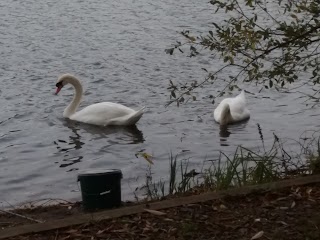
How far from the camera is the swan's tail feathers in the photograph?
11654mm

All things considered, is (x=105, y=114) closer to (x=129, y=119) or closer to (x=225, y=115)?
(x=129, y=119)

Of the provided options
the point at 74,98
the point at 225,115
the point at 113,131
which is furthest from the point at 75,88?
the point at 225,115

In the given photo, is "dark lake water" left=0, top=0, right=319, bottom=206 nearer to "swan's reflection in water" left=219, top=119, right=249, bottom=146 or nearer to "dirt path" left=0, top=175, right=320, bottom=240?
"swan's reflection in water" left=219, top=119, right=249, bottom=146

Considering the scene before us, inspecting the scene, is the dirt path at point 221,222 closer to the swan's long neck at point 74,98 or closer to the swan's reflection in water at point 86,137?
the swan's reflection in water at point 86,137

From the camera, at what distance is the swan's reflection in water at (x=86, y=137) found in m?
10.1

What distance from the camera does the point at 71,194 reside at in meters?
8.16

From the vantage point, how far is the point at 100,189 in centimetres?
587

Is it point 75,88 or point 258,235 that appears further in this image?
point 75,88

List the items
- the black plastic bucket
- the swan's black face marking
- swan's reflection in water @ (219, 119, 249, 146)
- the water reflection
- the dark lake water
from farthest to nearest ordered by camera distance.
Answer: the swan's black face marking
the water reflection
swan's reflection in water @ (219, 119, 249, 146)
the dark lake water
the black plastic bucket

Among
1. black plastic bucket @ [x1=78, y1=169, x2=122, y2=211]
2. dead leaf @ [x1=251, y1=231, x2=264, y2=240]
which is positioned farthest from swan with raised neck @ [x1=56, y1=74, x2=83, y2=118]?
dead leaf @ [x1=251, y1=231, x2=264, y2=240]

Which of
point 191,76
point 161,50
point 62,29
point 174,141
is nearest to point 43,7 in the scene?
point 62,29

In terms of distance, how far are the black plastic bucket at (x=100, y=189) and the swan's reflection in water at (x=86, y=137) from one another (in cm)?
376

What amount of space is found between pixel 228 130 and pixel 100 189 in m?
5.90

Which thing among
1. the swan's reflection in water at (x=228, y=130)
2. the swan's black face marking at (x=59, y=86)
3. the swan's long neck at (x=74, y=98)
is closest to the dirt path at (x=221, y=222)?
the swan's reflection in water at (x=228, y=130)
